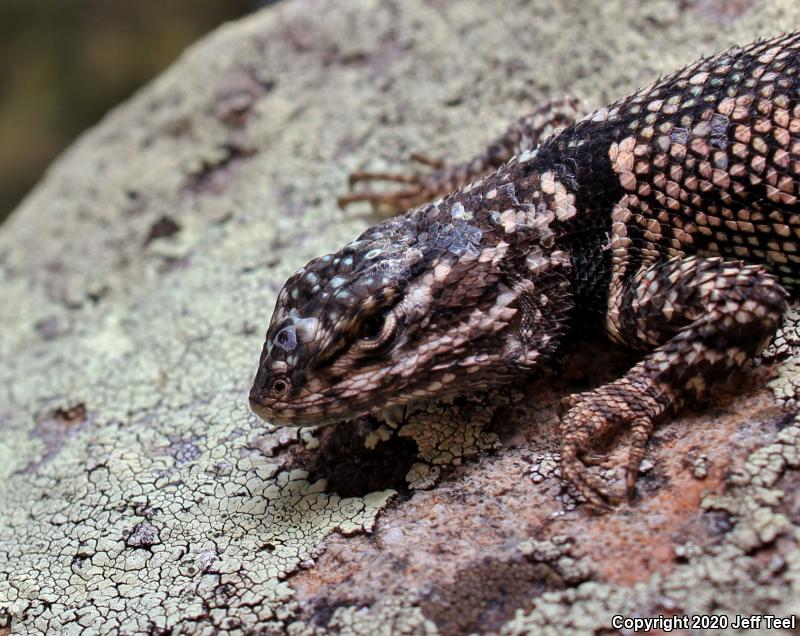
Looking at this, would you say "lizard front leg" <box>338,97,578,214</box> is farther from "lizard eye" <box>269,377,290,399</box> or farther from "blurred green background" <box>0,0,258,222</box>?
"blurred green background" <box>0,0,258,222</box>

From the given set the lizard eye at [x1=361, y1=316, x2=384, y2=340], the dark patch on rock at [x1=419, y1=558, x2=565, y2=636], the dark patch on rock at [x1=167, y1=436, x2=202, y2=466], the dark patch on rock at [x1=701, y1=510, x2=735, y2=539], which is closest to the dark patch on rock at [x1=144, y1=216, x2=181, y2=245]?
the dark patch on rock at [x1=167, y1=436, x2=202, y2=466]

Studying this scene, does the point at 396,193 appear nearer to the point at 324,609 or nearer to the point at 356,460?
the point at 356,460

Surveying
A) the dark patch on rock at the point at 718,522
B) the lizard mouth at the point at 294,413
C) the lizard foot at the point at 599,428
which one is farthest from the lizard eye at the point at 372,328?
the dark patch on rock at the point at 718,522

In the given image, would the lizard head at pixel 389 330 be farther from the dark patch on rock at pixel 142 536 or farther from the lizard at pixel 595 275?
the dark patch on rock at pixel 142 536

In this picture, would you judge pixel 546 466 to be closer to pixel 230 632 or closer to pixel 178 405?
pixel 230 632

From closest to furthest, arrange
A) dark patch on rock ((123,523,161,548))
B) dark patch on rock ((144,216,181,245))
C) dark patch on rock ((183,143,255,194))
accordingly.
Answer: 1. dark patch on rock ((123,523,161,548))
2. dark patch on rock ((144,216,181,245))
3. dark patch on rock ((183,143,255,194))

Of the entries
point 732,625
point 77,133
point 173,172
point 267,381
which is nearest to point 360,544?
point 267,381

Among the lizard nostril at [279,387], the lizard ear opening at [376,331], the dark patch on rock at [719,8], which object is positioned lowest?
the lizard nostril at [279,387]

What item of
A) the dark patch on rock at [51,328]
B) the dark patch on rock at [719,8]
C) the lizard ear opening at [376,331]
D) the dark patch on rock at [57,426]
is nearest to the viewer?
the lizard ear opening at [376,331]
